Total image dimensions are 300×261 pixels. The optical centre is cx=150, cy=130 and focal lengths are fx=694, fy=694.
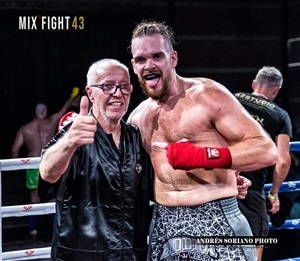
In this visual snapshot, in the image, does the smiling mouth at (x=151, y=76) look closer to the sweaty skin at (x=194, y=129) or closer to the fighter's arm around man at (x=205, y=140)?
the sweaty skin at (x=194, y=129)

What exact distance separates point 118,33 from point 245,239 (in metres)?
4.17

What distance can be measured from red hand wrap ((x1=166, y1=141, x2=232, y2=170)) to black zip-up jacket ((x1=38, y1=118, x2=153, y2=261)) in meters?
0.17

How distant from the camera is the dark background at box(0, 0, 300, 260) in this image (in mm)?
5902

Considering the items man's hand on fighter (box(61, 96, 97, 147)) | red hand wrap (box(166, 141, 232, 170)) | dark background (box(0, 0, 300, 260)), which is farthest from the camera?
dark background (box(0, 0, 300, 260))

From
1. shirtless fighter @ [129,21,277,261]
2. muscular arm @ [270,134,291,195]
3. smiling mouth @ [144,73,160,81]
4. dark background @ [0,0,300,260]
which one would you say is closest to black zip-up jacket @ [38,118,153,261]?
shirtless fighter @ [129,21,277,261]

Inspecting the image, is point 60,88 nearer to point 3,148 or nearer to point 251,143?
point 3,148

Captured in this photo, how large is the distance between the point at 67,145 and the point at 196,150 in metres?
0.40

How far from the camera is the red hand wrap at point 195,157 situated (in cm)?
212

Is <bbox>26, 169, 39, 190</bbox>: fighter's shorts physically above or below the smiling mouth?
below

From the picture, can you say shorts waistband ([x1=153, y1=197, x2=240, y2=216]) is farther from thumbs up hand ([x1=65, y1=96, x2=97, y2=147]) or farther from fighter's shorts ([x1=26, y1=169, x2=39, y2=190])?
fighter's shorts ([x1=26, y1=169, x2=39, y2=190])

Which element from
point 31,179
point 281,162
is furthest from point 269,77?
point 31,179

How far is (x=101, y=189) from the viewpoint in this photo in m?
2.17

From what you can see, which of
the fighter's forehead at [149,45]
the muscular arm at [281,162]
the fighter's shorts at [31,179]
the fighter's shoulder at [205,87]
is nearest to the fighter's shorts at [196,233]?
the fighter's shoulder at [205,87]

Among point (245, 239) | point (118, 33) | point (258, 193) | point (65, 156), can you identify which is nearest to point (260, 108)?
point (258, 193)
